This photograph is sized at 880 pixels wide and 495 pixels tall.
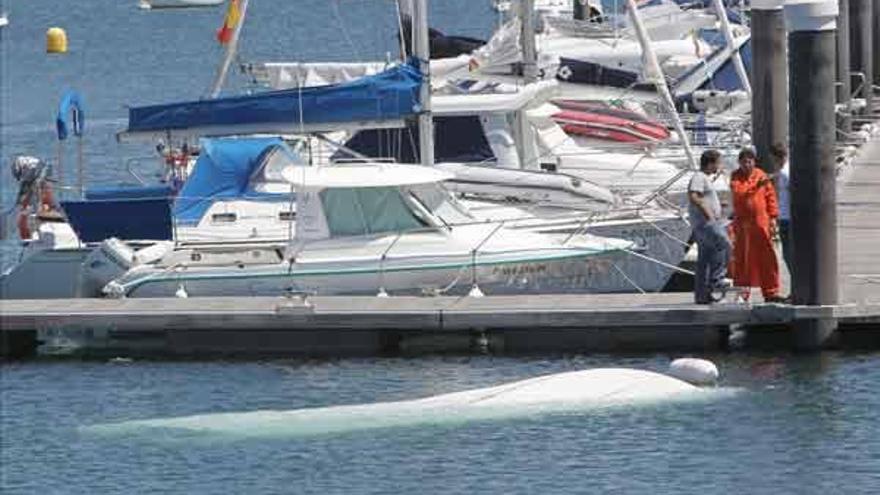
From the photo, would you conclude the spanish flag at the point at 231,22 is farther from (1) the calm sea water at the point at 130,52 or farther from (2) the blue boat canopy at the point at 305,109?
(2) the blue boat canopy at the point at 305,109

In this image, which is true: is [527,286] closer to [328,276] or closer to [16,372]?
[328,276]

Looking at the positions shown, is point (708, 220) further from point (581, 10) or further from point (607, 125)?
point (581, 10)

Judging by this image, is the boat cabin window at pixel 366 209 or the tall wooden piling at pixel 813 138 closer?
the tall wooden piling at pixel 813 138

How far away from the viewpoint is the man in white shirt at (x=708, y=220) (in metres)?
24.1

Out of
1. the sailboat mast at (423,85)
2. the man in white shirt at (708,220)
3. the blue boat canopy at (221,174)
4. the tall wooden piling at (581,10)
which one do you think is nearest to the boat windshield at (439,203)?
the sailboat mast at (423,85)

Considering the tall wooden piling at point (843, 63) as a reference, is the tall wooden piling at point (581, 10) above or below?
above

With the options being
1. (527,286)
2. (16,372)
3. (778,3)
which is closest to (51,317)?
(16,372)

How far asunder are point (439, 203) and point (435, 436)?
4833 millimetres

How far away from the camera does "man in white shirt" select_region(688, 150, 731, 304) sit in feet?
79.2

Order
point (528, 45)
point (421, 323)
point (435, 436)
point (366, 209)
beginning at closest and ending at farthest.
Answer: point (435, 436), point (421, 323), point (366, 209), point (528, 45)

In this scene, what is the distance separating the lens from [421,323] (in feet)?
82.9

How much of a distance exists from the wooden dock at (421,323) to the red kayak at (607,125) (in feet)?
26.3

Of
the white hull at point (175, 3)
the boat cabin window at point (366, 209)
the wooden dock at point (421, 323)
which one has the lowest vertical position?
the wooden dock at point (421, 323)

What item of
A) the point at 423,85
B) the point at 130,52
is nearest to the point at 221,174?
the point at 423,85
